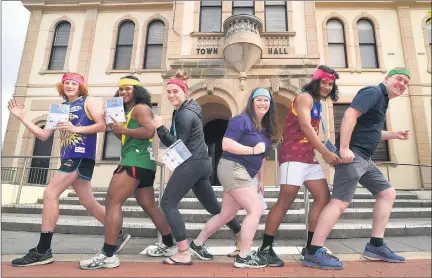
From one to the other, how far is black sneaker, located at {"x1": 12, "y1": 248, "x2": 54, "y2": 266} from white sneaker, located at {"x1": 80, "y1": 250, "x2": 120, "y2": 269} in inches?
18.1

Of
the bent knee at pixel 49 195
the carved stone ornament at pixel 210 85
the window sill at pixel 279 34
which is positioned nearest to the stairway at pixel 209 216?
the bent knee at pixel 49 195

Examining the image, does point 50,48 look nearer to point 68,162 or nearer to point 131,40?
point 131,40

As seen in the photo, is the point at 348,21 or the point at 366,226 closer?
the point at 366,226

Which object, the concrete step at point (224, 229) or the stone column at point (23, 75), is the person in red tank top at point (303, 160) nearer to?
the concrete step at point (224, 229)

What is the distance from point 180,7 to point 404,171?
35.0ft

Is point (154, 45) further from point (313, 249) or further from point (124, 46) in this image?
point (313, 249)

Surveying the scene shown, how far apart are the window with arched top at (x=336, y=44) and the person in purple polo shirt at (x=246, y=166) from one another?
1019 centimetres

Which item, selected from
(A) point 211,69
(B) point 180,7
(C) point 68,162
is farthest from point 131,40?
(C) point 68,162

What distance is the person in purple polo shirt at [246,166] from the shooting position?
2877 mm

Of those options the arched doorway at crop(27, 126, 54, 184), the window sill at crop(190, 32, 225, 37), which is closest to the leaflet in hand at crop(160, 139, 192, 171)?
the window sill at crop(190, 32, 225, 37)

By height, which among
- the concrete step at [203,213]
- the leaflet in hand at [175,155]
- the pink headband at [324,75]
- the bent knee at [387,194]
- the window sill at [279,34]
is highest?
the window sill at [279,34]

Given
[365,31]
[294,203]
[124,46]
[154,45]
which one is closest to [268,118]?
[294,203]

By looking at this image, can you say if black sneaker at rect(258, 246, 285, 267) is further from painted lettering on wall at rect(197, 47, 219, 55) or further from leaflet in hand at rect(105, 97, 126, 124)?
painted lettering on wall at rect(197, 47, 219, 55)

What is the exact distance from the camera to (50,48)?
12.7 m
